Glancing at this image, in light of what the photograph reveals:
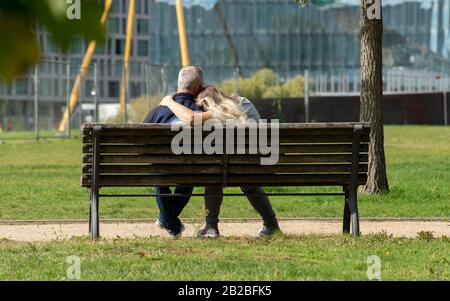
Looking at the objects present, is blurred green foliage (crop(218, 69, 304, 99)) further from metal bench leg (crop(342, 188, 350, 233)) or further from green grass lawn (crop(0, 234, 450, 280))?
green grass lawn (crop(0, 234, 450, 280))

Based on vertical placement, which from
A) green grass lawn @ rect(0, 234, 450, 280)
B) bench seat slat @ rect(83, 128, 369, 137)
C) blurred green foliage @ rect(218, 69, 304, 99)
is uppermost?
bench seat slat @ rect(83, 128, 369, 137)

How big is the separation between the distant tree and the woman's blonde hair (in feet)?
23.1

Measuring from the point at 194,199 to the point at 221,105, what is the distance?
4970mm

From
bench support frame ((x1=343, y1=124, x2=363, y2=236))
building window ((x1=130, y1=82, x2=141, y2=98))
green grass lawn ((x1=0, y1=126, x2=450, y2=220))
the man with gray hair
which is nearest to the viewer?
bench support frame ((x1=343, y1=124, x2=363, y2=236))

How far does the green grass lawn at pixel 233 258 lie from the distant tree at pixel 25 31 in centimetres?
460

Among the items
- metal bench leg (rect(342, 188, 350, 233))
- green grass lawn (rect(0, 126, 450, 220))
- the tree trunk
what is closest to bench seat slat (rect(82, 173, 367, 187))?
metal bench leg (rect(342, 188, 350, 233))

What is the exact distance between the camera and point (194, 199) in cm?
1379

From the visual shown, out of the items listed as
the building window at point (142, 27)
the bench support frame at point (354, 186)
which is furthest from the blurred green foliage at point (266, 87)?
the bench support frame at point (354, 186)

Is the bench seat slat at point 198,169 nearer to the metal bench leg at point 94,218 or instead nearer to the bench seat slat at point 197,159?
the bench seat slat at point 197,159

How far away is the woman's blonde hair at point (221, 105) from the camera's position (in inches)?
348

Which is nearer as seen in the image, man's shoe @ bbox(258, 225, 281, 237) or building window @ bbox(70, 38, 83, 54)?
building window @ bbox(70, 38, 83, 54)

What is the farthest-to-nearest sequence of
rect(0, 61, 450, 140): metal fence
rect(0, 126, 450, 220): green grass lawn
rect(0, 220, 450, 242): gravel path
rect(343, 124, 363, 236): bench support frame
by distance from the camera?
1. rect(0, 61, 450, 140): metal fence
2. rect(0, 126, 450, 220): green grass lawn
3. rect(0, 220, 450, 242): gravel path
4. rect(343, 124, 363, 236): bench support frame

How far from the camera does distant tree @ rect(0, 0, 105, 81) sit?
1.68m
